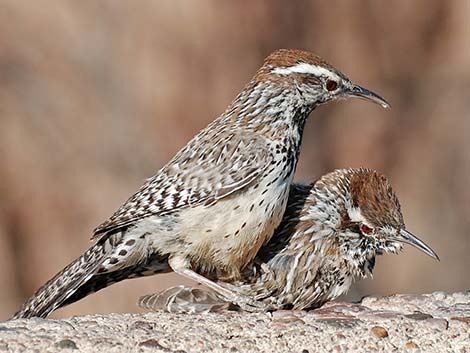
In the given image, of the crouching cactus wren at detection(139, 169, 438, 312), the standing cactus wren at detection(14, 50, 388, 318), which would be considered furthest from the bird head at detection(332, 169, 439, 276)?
the standing cactus wren at detection(14, 50, 388, 318)

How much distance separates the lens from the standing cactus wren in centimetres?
508

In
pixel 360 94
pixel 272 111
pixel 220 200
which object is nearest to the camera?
pixel 220 200

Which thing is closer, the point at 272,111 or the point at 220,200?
the point at 220,200

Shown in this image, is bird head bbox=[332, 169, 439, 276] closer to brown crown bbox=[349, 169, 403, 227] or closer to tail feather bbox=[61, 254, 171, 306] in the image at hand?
brown crown bbox=[349, 169, 403, 227]

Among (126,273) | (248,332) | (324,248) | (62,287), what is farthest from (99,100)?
(248,332)

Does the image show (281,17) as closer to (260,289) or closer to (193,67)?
(193,67)

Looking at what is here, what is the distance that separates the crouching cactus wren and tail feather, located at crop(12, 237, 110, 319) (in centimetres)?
28

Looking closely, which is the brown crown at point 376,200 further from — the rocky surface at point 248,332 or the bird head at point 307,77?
→ the bird head at point 307,77

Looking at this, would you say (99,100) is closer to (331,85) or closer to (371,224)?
(331,85)

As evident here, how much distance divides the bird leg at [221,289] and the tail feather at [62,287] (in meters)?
0.31

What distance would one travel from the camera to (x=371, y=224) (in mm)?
5020

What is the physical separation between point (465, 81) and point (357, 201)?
25.6 ft

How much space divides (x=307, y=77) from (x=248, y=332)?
1360 millimetres

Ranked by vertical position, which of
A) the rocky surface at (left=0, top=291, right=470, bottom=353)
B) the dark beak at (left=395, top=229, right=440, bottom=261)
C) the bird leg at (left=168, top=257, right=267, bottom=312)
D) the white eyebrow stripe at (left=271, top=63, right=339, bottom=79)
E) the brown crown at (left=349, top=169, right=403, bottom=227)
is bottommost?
the rocky surface at (left=0, top=291, right=470, bottom=353)
